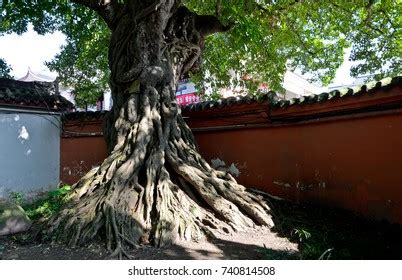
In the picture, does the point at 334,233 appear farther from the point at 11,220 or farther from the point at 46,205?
the point at 46,205

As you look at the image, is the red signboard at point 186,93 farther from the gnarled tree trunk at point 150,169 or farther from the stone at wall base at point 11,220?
the stone at wall base at point 11,220

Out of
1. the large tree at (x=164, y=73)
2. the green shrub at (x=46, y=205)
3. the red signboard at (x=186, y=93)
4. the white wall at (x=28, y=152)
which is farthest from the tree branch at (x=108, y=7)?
the red signboard at (x=186, y=93)

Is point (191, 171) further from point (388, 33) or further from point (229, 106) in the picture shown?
point (388, 33)

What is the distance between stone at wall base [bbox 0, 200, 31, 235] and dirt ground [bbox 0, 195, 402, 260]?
0.67 feet

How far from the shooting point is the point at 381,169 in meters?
4.86

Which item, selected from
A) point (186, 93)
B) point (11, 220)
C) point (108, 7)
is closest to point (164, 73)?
point (108, 7)

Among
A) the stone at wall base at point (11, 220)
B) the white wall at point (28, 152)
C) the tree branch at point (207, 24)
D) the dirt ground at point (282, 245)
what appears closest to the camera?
the dirt ground at point (282, 245)

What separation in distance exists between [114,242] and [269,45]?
23.1 feet

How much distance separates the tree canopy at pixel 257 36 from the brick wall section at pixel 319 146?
1979mm

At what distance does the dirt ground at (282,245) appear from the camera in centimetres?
390

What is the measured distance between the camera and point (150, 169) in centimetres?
496

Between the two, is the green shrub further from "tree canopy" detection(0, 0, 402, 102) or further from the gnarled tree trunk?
"tree canopy" detection(0, 0, 402, 102)

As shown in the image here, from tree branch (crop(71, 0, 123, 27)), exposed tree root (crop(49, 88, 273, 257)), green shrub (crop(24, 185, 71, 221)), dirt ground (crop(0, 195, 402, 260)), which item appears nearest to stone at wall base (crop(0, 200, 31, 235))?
dirt ground (crop(0, 195, 402, 260))

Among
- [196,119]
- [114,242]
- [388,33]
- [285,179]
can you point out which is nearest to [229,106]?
[196,119]
